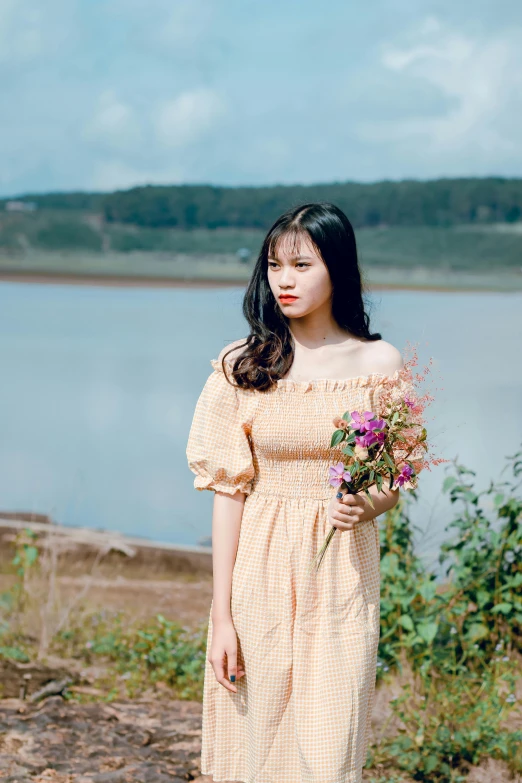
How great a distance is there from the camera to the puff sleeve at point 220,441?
184 centimetres

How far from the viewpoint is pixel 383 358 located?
1899 millimetres

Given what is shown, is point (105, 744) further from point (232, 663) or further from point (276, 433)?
point (276, 433)

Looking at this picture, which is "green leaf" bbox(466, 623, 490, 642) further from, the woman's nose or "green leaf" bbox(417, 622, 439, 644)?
the woman's nose

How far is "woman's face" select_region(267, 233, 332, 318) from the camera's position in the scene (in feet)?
5.99

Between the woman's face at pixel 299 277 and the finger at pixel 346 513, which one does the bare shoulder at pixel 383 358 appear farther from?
the finger at pixel 346 513

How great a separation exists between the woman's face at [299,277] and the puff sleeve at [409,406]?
218 millimetres

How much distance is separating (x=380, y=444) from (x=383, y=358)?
29cm

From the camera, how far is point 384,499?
70.3 inches

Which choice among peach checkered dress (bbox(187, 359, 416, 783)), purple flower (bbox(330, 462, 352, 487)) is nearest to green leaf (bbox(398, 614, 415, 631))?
peach checkered dress (bbox(187, 359, 416, 783))

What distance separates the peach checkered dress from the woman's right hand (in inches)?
1.0

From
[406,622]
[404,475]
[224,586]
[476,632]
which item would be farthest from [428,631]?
[404,475]

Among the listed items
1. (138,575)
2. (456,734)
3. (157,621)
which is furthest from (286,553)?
(138,575)

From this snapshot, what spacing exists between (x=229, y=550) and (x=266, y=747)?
0.39 metres

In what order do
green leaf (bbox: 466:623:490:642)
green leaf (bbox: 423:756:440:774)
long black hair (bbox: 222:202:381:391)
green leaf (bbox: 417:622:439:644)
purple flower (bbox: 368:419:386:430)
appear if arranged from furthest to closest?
1. green leaf (bbox: 466:623:490:642)
2. green leaf (bbox: 417:622:439:644)
3. green leaf (bbox: 423:756:440:774)
4. long black hair (bbox: 222:202:381:391)
5. purple flower (bbox: 368:419:386:430)
